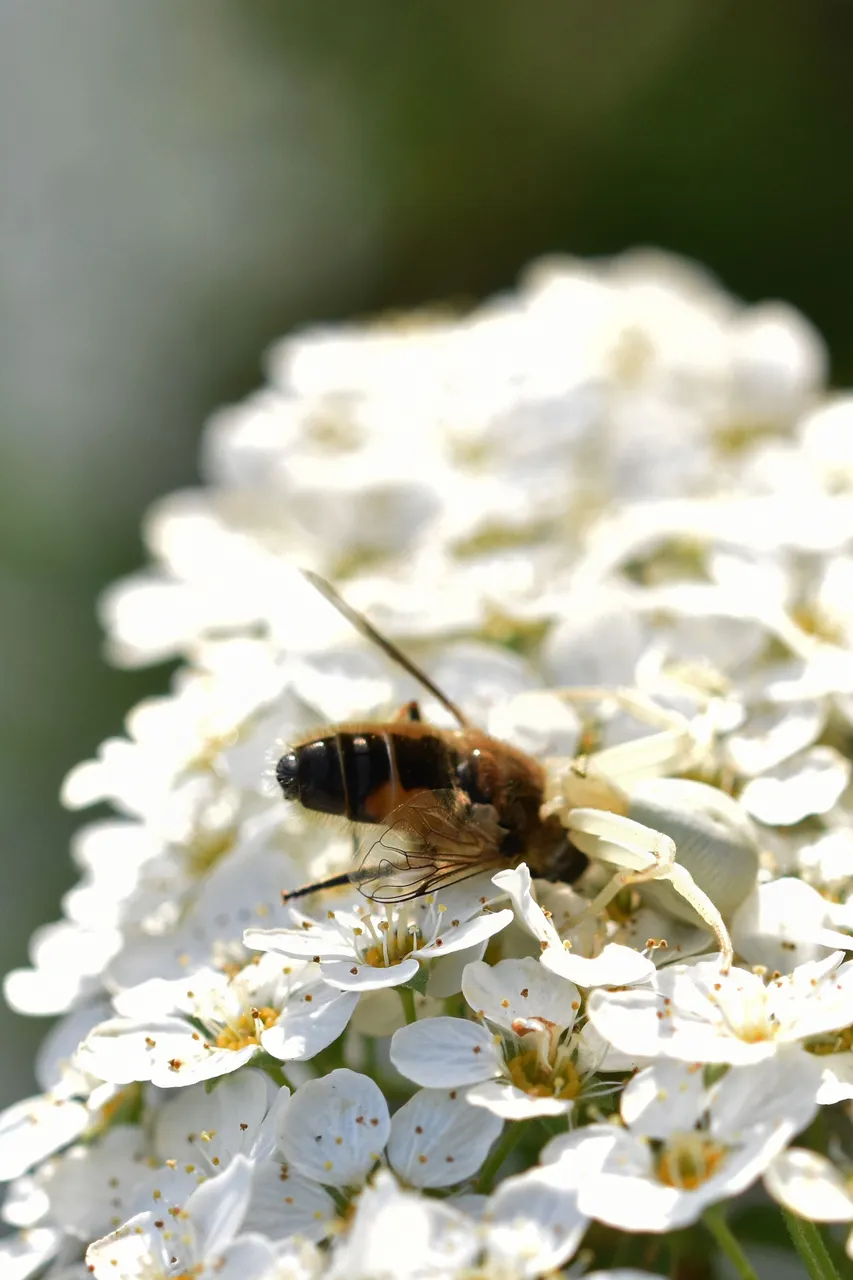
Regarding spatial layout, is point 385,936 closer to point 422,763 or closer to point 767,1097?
point 422,763

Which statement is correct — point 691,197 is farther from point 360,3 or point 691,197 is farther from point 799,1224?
point 799,1224

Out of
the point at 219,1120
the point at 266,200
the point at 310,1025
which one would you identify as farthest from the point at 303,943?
the point at 266,200

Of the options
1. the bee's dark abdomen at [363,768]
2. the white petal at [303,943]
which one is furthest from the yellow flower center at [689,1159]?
the bee's dark abdomen at [363,768]

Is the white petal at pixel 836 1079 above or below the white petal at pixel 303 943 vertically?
below

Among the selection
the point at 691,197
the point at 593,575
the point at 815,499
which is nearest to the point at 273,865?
the point at 593,575

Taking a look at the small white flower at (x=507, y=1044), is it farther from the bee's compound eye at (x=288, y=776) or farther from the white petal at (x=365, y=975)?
the bee's compound eye at (x=288, y=776)

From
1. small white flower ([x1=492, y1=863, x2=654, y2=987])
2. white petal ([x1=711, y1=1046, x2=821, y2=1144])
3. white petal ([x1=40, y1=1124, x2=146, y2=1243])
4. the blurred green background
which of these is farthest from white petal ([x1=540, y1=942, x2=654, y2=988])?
the blurred green background

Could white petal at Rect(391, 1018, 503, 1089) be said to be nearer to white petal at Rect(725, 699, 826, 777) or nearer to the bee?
the bee
